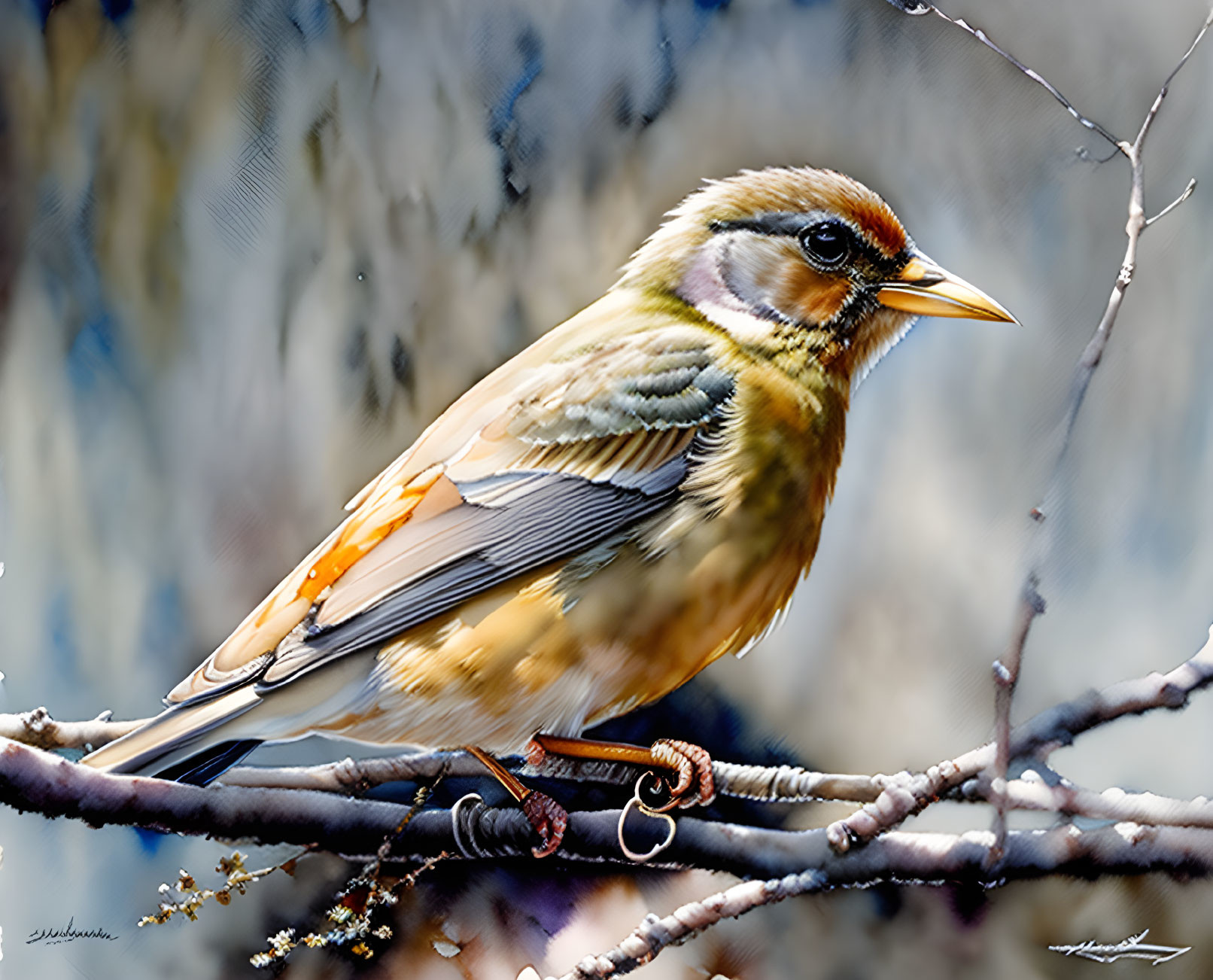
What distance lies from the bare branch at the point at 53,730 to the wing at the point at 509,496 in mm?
199

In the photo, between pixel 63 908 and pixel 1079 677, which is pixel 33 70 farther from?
pixel 1079 677

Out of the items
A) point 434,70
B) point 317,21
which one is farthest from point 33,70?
point 434,70

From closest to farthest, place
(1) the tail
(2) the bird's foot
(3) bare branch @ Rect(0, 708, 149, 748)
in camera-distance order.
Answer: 1. (1) the tail
2. (2) the bird's foot
3. (3) bare branch @ Rect(0, 708, 149, 748)

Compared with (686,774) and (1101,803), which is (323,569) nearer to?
(686,774)

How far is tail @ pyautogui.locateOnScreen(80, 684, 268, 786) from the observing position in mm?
1368

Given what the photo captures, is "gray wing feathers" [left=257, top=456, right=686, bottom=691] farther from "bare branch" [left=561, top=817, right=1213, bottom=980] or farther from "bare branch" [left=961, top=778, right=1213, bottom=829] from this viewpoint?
"bare branch" [left=961, top=778, right=1213, bottom=829]

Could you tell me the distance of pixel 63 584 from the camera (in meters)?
1.67

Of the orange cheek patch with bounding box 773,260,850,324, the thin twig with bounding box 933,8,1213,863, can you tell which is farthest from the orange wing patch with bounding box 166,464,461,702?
the thin twig with bounding box 933,8,1213,863

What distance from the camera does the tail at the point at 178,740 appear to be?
137 centimetres

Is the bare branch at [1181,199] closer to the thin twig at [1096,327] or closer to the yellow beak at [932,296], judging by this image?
the thin twig at [1096,327]

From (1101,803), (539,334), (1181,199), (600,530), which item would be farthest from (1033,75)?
(1101,803)

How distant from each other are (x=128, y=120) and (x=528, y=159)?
2.03 feet
